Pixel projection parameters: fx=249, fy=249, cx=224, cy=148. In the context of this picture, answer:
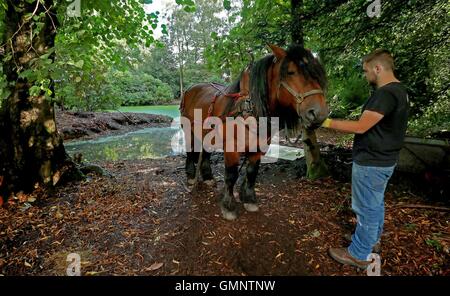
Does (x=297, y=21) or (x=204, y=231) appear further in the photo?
(x=297, y=21)

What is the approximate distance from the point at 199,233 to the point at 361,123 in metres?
2.16

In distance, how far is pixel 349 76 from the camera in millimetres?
4324

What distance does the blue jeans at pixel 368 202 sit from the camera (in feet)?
7.30

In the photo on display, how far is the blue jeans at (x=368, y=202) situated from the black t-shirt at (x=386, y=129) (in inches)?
3.3

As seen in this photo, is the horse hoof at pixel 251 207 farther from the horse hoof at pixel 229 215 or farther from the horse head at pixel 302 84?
the horse head at pixel 302 84

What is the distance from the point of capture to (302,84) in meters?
2.47

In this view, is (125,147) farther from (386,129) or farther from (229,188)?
(386,129)

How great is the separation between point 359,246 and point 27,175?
474cm

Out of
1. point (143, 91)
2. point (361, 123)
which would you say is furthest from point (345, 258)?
point (143, 91)

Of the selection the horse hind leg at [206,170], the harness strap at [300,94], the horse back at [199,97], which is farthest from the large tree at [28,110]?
the harness strap at [300,94]

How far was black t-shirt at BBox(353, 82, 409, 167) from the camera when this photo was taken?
206 centimetres
